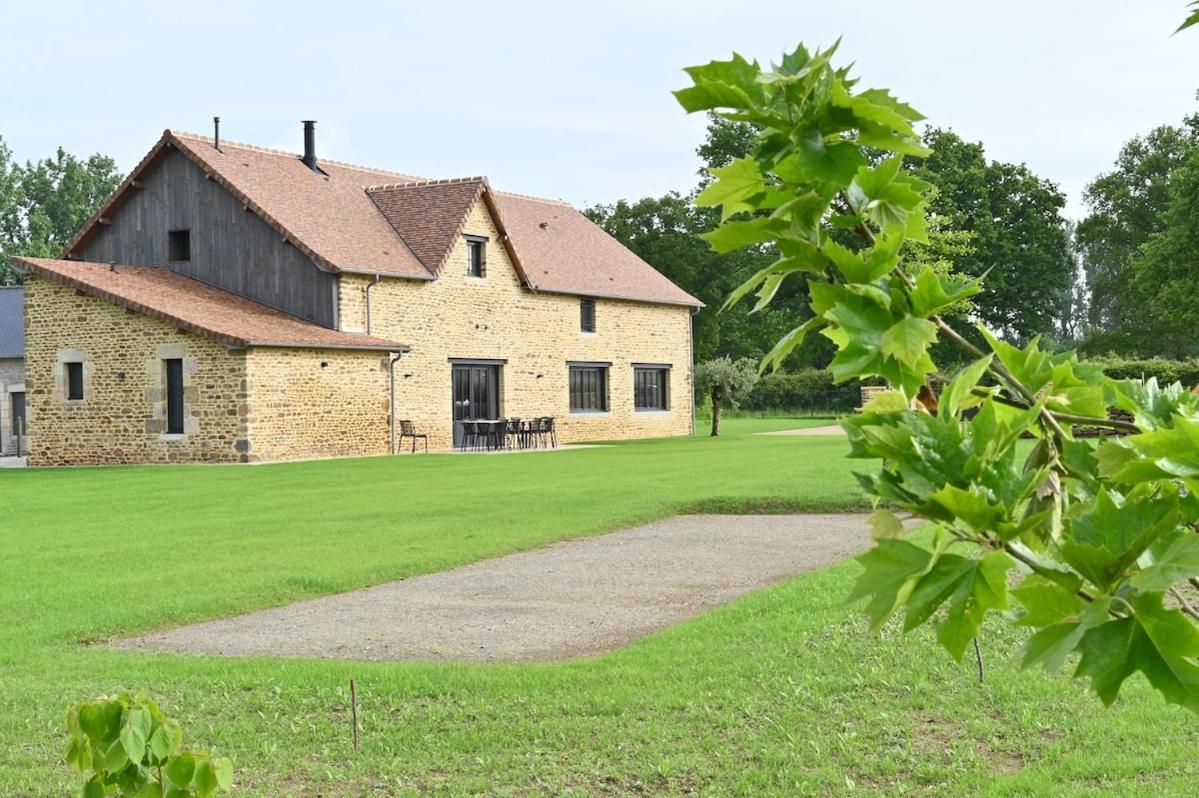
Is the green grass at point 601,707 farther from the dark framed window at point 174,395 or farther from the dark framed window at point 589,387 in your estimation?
the dark framed window at point 589,387

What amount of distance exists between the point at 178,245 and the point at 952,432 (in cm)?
3645

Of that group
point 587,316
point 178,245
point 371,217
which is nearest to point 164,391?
point 178,245

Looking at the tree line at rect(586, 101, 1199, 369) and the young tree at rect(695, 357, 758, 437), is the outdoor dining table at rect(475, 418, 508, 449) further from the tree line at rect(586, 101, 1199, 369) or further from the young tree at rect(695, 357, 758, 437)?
the tree line at rect(586, 101, 1199, 369)

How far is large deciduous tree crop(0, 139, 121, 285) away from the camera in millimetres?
70625

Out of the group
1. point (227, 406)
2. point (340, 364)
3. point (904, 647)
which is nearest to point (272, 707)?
point (904, 647)

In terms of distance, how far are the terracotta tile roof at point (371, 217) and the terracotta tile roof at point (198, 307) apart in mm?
1938

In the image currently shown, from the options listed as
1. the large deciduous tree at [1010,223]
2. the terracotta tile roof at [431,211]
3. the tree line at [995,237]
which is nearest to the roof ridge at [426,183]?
the terracotta tile roof at [431,211]

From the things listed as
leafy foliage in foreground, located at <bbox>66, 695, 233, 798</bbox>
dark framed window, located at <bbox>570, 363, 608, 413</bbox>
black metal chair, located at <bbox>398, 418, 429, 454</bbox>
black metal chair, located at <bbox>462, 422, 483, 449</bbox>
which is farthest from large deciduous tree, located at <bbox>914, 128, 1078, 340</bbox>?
leafy foliage in foreground, located at <bbox>66, 695, 233, 798</bbox>

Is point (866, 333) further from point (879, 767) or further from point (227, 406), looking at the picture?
point (227, 406)

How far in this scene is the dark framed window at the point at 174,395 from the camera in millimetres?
30516

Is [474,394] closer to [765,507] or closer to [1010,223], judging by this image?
[765,507]

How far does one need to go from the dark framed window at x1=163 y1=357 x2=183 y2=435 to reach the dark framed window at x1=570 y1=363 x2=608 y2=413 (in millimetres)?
13413

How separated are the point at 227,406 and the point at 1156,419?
29.1m

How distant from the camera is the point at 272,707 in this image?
6.73 m
